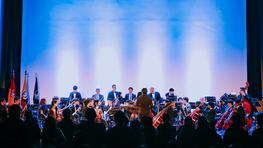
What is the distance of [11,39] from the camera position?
18.2 metres

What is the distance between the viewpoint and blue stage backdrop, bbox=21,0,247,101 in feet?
60.8

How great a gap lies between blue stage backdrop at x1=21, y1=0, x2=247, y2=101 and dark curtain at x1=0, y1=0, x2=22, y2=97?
0.30m

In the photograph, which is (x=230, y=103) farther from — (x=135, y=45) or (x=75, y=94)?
(x=75, y=94)

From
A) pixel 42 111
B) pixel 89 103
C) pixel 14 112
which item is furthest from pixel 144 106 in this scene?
pixel 14 112

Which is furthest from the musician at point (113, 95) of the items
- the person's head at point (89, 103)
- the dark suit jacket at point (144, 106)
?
the dark suit jacket at point (144, 106)

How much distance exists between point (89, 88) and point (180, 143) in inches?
481

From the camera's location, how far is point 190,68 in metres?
18.7

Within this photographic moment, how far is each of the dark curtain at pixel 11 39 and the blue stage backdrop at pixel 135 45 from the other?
0.98ft

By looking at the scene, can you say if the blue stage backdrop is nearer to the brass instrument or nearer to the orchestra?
the orchestra

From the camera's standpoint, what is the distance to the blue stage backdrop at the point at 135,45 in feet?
60.8

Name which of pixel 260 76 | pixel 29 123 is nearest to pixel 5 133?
pixel 29 123

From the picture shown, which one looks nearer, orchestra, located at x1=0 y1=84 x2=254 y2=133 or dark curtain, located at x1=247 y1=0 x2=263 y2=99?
orchestra, located at x1=0 y1=84 x2=254 y2=133

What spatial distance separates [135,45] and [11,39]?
5.33 metres

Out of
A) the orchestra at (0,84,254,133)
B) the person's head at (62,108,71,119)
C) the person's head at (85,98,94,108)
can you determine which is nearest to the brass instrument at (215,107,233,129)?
the orchestra at (0,84,254,133)
